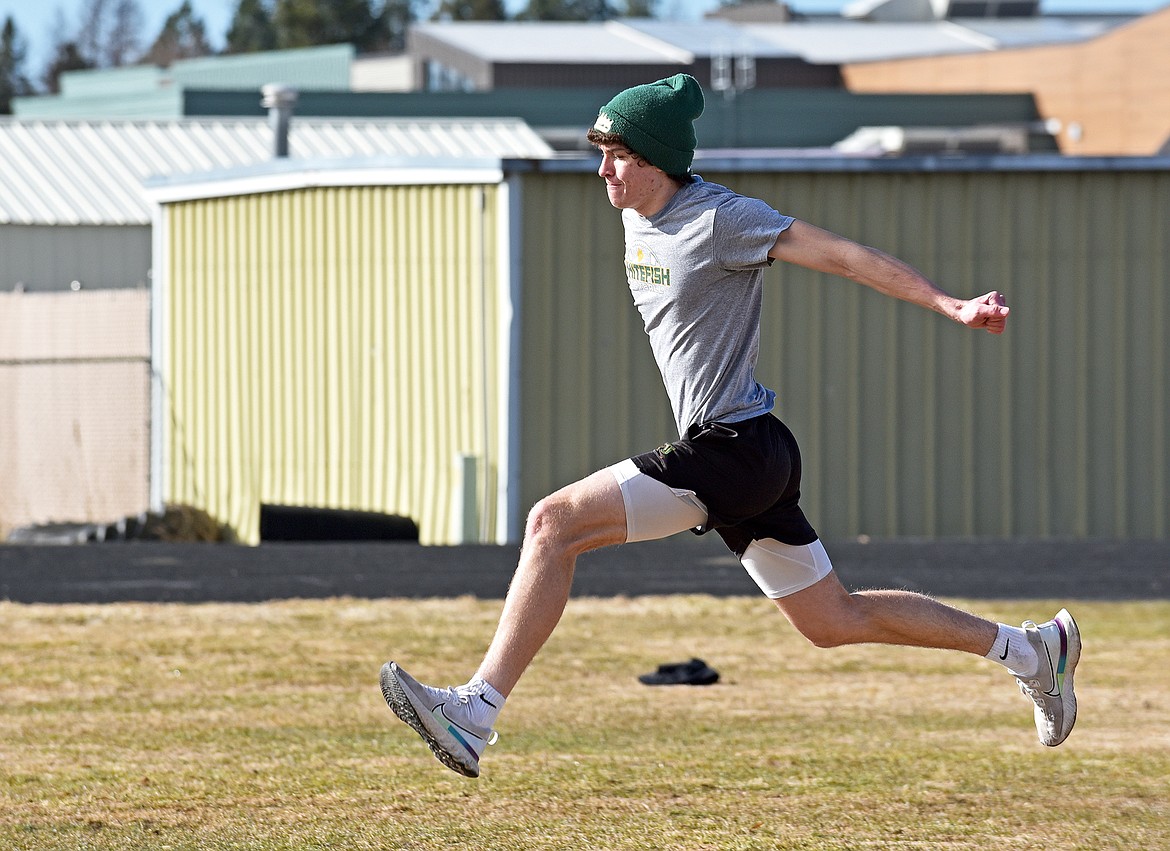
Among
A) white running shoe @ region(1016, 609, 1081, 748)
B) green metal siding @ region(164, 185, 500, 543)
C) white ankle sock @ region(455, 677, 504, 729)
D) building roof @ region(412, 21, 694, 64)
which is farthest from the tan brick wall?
white ankle sock @ region(455, 677, 504, 729)

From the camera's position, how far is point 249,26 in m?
127

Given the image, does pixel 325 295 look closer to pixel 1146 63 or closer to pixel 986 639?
pixel 986 639

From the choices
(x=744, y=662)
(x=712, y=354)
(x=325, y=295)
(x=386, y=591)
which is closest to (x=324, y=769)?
(x=712, y=354)

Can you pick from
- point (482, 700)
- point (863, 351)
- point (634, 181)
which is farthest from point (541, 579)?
point (863, 351)

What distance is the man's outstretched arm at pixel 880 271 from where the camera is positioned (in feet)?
16.5

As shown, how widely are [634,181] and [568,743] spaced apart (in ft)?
9.69

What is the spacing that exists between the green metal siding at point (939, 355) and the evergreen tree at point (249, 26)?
112 meters

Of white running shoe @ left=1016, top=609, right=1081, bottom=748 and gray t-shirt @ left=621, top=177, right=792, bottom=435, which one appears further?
white running shoe @ left=1016, top=609, right=1081, bottom=748

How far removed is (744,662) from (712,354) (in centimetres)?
497

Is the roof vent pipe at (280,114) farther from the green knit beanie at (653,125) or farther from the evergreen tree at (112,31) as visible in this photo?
the evergreen tree at (112,31)

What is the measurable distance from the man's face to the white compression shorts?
2.68ft

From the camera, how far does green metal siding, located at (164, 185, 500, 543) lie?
17672 mm

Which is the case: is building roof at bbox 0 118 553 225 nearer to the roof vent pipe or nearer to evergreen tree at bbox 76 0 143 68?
the roof vent pipe

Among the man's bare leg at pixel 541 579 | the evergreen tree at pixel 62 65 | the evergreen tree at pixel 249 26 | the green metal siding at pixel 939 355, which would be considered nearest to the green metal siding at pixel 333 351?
the green metal siding at pixel 939 355
